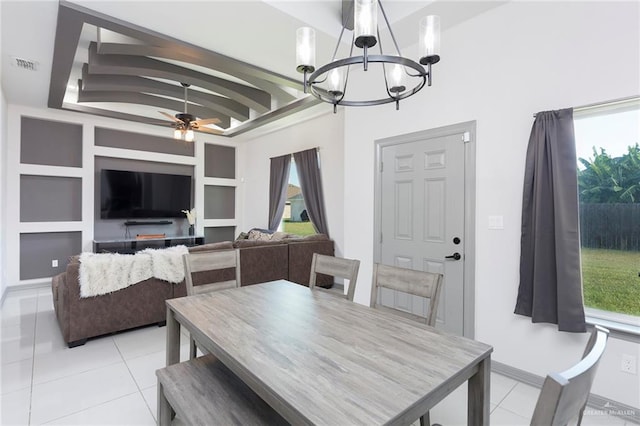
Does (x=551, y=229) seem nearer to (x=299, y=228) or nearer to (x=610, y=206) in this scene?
(x=610, y=206)

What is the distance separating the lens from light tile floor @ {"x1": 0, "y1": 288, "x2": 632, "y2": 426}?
6.47 feet

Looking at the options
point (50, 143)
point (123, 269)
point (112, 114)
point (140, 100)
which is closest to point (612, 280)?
point (123, 269)

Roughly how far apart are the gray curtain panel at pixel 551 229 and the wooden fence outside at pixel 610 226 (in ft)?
0.66

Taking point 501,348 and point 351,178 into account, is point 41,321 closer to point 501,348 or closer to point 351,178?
point 351,178

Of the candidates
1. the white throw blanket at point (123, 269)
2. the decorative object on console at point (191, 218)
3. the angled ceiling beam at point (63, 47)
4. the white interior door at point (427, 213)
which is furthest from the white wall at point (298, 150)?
the angled ceiling beam at point (63, 47)

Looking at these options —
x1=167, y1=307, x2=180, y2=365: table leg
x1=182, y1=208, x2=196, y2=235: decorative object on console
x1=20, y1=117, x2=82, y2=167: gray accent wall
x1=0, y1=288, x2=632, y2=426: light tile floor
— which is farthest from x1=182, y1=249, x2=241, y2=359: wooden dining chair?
x1=20, y1=117, x2=82, y2=167: gray accent wall

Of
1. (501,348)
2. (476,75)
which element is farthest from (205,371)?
(476,75)

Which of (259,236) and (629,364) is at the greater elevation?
(259,236)

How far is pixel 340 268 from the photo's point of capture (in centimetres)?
222

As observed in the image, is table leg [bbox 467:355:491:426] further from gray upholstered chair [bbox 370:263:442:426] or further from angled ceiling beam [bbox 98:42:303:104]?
angled ceiling beam [bbox 98:42:303:104]

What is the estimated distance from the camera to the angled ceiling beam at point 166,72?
11.7 ft

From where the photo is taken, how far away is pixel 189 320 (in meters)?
1.63

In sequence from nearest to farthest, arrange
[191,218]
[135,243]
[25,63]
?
[25,63] → [135,243] → [191,218]

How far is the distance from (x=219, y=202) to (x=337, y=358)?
6584 mm
